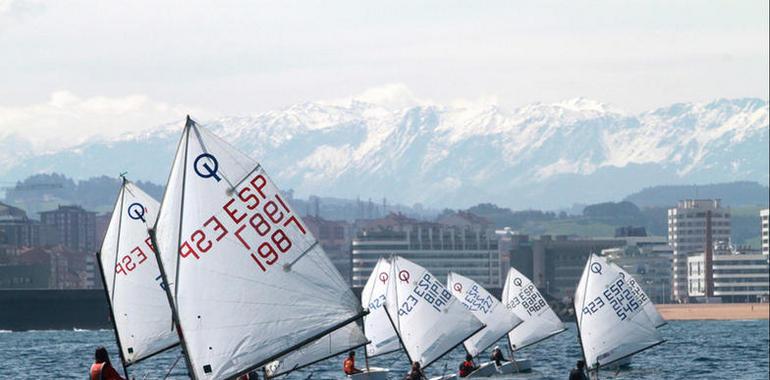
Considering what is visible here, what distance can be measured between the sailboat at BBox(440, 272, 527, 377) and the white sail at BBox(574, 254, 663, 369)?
6.23m

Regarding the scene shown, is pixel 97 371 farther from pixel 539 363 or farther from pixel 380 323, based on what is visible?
pixel 539 363

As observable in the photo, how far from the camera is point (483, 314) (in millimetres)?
89938

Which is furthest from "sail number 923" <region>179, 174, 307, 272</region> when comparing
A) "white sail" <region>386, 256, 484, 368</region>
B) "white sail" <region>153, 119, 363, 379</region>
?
"white sail" <region>386, 256, 484, 368</region>

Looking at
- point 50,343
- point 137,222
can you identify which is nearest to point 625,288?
point 137,222

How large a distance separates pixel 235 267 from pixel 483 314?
1994 inches

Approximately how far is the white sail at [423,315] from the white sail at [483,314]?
12.0 metres

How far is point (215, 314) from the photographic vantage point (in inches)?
1571

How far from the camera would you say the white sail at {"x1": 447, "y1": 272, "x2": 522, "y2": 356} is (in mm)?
88188

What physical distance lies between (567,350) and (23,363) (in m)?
44.6

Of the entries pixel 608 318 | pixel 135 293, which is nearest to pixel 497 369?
pixel 608 318

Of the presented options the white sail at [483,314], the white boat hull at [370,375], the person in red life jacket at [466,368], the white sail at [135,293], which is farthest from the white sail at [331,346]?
the white sail at [483,314]

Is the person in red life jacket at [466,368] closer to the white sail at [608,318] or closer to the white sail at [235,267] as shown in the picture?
the white sail at [608,318]

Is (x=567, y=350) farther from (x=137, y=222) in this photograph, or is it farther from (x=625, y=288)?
(x=137, y=222)

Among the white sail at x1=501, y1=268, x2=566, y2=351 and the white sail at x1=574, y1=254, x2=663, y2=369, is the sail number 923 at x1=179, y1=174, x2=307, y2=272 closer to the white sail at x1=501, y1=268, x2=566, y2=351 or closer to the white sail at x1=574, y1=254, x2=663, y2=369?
the white sail at x1=574, y1=254, x2=663, y2=369
